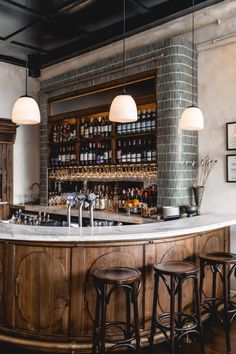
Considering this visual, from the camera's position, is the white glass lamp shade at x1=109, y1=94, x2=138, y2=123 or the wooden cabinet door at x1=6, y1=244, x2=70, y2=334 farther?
the white glass lamp shade at x1=109, y1=94, x2=138, y2=123

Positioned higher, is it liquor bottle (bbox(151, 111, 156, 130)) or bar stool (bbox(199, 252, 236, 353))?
liquor bottle (bbox(151, 111, 156, 130))

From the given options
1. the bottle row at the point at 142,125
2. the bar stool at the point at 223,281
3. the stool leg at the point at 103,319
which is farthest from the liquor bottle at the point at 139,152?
the stool leg at the point at 103,319

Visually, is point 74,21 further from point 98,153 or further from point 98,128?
point 98,153

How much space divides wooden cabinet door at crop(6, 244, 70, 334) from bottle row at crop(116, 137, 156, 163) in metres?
2.53

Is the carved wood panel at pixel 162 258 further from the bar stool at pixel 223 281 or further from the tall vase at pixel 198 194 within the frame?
the tall vase at pixel 198 194

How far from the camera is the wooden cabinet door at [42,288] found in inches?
115

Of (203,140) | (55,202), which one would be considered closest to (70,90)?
(55,202)

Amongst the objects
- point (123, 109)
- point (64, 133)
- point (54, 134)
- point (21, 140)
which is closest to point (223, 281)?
point (123, 109)

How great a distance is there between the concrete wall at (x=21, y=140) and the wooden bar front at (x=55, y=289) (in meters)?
4.05

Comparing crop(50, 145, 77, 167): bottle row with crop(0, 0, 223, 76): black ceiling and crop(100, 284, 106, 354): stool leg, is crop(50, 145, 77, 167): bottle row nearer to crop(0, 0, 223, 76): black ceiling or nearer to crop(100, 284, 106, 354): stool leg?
crop(0, 0, 223, 76): black ceiling

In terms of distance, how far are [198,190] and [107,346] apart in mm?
2359

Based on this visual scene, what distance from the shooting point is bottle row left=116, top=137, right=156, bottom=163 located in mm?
5155

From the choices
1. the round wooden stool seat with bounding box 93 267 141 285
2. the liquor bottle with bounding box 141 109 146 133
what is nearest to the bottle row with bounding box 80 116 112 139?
the liquor bottle with bounding box 141 109 146 133

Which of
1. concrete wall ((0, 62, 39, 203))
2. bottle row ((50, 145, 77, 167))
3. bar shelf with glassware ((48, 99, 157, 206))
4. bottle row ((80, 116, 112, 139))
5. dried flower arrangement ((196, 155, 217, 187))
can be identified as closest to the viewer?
dried flower arrangement ((196, 155, 217, 187))
